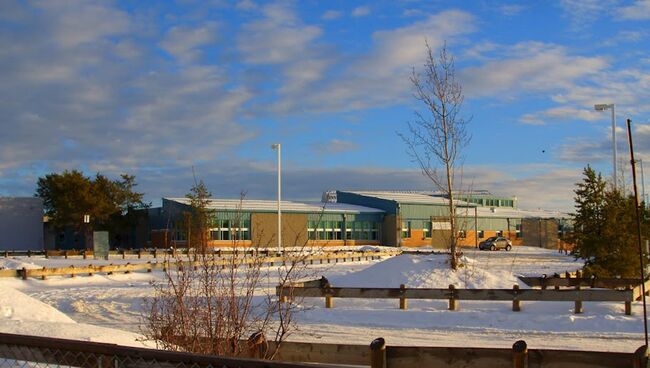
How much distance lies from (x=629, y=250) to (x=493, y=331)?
980 cm

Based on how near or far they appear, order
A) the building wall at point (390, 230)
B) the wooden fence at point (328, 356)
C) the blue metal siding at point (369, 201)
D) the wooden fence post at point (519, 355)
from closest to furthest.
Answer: the wooden fence at point (328, 356) < the wooden fence post at point (519, 355) < the building wall at point (390, 230) < the blue metal siding at point (369, 201)

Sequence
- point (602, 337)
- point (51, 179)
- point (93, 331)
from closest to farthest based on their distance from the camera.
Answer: point (93, 331)
point (602, 337)
point (51, 179)

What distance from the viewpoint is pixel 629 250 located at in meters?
23.2

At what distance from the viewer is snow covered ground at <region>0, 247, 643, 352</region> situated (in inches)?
520

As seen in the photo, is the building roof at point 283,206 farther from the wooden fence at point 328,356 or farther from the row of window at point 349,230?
the wooden fence at point 328,356

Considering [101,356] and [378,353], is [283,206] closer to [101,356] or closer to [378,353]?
[378,353]

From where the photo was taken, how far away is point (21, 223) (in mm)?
74188

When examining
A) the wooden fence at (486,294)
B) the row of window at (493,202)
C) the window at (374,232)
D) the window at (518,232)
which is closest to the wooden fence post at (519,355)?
the wooden fence at (486,294)

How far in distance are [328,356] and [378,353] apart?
150cm

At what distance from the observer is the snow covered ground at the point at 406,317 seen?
1320cm

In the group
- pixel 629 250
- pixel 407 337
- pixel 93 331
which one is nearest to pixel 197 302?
pixel 93 331

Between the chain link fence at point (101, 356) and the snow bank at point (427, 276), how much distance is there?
16.9 m

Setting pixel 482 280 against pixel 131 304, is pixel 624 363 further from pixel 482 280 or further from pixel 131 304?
pixel 131 304

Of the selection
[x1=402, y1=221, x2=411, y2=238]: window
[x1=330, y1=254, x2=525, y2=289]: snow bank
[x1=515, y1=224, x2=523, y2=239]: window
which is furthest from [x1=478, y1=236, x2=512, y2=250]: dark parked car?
[x1=330, y1=254, x2=525, y2=289]: snow bank
